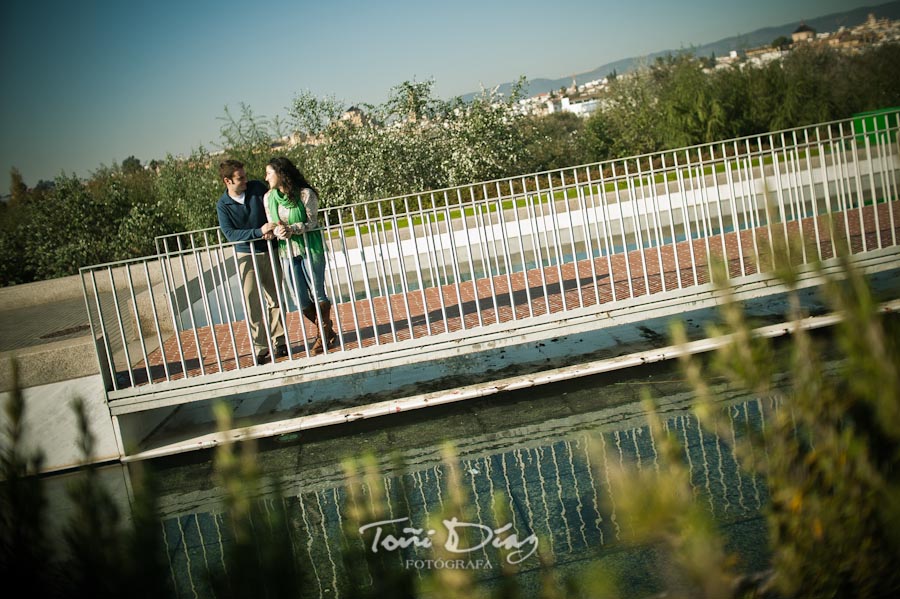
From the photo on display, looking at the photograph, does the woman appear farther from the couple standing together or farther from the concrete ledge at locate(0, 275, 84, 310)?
the concrete ledge at locate(0, 275, 84, 310)

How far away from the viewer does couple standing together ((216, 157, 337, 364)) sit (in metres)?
6.73

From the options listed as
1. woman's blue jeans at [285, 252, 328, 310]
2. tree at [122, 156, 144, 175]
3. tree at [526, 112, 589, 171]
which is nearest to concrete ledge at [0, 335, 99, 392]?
woman's blue jeans at [285, 252, 328, 310]

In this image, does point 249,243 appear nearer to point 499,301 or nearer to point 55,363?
point 55,363

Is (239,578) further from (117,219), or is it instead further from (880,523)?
(117,219)

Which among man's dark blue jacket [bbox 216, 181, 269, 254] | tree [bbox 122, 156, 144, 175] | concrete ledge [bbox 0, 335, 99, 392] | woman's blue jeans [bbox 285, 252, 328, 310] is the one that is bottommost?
concrete ledge [bbox 0, 335, 99, 392]

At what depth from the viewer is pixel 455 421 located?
6355 millimetres

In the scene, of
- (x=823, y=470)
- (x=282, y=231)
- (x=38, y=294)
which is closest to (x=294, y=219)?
(x=282, y=231)

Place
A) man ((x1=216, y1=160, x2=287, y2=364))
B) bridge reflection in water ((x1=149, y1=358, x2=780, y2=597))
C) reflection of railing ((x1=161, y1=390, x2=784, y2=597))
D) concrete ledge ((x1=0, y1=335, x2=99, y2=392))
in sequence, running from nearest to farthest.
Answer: bridge reflection in water ((x1=149, y1=358, x2=780, y2=597)), reflection of railing ((x1=161, y1=390, x2=784, y2=597)), concrete ledge ((x1=0, y1=335, x2=99, y2=392)), man ((x1=216, y1=160, x2=287, y2=364))

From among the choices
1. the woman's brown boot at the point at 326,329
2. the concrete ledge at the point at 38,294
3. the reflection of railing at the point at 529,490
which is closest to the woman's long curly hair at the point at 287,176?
the woman's brown boot at the point at 326,329

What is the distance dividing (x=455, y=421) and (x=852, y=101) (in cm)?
3979

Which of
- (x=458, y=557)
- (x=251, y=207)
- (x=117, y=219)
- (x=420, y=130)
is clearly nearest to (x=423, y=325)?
(x=251, y=207)

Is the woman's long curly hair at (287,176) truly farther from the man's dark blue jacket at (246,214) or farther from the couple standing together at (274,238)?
the man's dark blue jacket at (246,214)

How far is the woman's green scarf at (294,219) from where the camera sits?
6.78 m

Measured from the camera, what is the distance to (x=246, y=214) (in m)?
7.18
